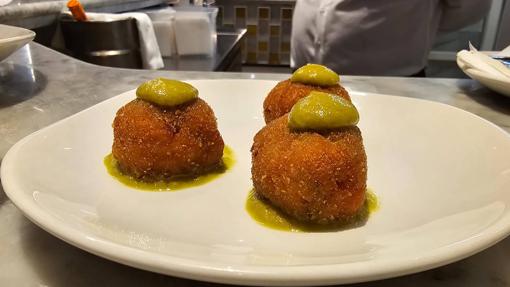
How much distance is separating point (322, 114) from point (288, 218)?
0.18 m

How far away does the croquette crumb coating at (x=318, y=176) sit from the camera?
71 centimetres

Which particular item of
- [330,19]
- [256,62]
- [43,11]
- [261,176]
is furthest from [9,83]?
[256,62]

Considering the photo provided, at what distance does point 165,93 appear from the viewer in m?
0.89

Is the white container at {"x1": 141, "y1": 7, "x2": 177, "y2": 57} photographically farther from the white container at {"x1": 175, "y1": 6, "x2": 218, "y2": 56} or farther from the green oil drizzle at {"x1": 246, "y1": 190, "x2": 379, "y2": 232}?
the green oil drizzle at {"x1": 246, "y1": 190, "x2": 379, "y2": 232}

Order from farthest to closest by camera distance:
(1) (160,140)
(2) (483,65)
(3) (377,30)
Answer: (3) (377,30)
(2) (483,65)
(1) (160,140)

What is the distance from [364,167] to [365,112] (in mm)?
433

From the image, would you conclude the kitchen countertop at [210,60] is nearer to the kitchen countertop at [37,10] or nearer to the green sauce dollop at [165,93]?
the kitchen countertop at [37,10]

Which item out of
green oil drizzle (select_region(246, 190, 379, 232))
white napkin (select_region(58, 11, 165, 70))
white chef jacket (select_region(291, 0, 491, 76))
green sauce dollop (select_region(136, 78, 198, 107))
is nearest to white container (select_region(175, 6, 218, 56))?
white napkin (select_region(58, 11, 165, 70))

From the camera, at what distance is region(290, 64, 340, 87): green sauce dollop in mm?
1036

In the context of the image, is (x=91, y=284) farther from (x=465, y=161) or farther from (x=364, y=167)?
(x=465, y=161)

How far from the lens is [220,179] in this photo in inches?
36.4

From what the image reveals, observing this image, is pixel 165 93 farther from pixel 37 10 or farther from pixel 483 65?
pixel 37 10

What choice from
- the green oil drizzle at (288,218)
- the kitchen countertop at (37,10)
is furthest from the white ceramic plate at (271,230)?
the kitchen countertop at (37,10)

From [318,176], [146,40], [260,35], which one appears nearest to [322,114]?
[318,176]
